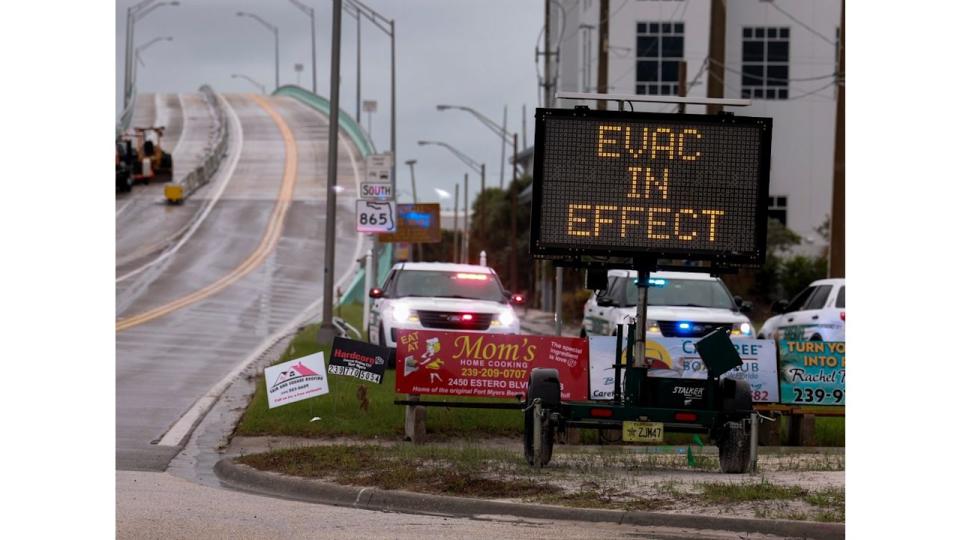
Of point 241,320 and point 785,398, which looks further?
point 241,320

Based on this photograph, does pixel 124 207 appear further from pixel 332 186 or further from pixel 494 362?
pixel 494 362

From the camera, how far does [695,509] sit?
38.0ft

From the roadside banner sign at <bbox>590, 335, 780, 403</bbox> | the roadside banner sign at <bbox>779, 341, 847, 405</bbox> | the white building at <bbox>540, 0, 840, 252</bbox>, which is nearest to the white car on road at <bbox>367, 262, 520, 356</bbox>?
the roadside banner sign at <bbox>590, 335, 780, 403</bbox>

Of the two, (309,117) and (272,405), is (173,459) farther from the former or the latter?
(309,117)

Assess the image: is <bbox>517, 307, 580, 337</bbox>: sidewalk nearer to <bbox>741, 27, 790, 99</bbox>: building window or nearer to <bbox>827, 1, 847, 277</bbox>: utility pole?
<bbox>827, 1, 847, 277</bbox>: utility pole

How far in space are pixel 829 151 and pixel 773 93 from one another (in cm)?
335

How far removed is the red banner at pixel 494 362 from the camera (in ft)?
57.3

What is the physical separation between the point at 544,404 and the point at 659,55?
177ft

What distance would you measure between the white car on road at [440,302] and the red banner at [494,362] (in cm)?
536

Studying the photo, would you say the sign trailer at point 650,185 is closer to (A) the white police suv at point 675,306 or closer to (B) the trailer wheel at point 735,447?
(B) the trailer wheel at point 735,447

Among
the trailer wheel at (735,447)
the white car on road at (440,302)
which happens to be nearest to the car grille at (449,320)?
the white car on road at (440,302)

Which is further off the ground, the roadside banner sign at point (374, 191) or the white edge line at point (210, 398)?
the roadside banner sign at point (374, 191)

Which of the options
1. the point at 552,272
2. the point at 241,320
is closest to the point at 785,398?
the point at 241,320

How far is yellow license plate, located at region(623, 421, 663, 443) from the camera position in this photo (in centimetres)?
1338
